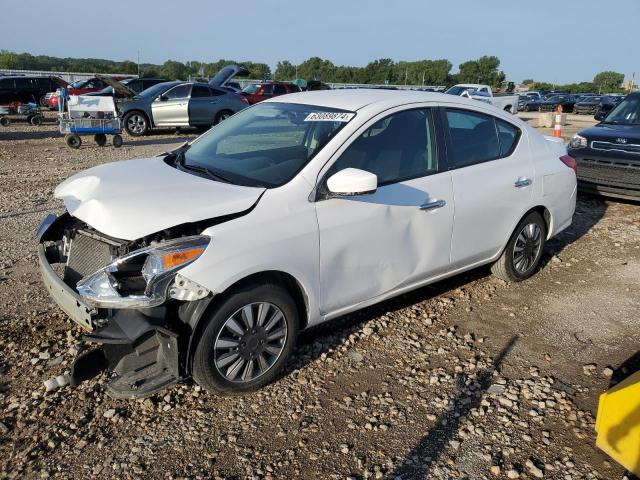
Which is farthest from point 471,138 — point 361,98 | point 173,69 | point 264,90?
point 173,69

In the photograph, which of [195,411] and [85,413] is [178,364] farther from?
[85,413]

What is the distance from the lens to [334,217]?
342 centimetres

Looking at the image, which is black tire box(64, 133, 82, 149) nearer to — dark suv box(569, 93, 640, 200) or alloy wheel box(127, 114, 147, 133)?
alloy wheel box(127, 114, 147, 133)

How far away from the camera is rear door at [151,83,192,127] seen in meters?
16.6

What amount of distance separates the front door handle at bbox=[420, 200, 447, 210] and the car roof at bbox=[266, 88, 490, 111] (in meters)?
0.76

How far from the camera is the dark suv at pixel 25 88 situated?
19.8m

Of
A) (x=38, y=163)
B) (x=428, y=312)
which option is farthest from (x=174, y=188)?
(x=38, y=163)

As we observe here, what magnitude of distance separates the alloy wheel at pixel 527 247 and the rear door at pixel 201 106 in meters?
13.6

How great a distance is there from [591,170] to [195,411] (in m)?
7.33

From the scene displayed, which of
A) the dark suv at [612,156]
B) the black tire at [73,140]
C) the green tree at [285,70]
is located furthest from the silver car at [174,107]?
the green tree at [285,70]

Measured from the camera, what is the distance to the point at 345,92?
4.31m

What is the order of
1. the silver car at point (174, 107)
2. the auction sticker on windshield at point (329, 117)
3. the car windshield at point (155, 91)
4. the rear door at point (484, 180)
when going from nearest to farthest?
the auction sticker on windshield at point (329, 117) < the rear door at point (484, 180) < the silver car at point (174, 107) < the car windshield at point (155, 91)

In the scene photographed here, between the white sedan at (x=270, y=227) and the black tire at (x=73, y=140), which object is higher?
the white sedan at (x=270, y=227)

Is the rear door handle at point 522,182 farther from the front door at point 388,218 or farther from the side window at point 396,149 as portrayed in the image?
the side window at point 396,149
